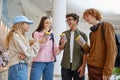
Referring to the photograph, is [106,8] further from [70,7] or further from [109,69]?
[109,69]

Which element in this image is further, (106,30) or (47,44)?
(47,44)

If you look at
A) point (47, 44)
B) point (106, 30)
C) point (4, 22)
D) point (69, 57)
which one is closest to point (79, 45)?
point (69, 57)

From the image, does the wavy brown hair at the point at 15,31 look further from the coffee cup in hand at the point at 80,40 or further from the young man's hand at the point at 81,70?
the young man's hand at the point at 81,70

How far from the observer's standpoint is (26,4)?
32.4 ft

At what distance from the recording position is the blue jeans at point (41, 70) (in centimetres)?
266

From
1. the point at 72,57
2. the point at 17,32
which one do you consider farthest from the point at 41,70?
the point at 17,32

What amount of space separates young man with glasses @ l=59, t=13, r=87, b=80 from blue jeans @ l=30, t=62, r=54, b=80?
191 millimetres

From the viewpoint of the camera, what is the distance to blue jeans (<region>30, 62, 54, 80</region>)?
8.73 ft

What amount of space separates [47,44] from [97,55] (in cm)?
79

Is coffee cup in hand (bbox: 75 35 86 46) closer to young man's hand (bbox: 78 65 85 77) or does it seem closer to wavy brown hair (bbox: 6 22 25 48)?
young man's hand (bbox: 78 65 85 77)

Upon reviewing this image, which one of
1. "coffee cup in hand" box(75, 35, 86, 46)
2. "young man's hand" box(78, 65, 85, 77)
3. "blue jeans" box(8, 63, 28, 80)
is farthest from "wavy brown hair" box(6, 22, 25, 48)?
"young man's hand" box(78, 65, 85, 77)

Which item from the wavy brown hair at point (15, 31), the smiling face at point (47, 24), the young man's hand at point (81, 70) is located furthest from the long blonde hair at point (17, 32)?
the young man's hand at point (81, 70)

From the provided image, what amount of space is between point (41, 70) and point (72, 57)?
16.6 inches

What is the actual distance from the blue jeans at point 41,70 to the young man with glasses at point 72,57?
19 cm
